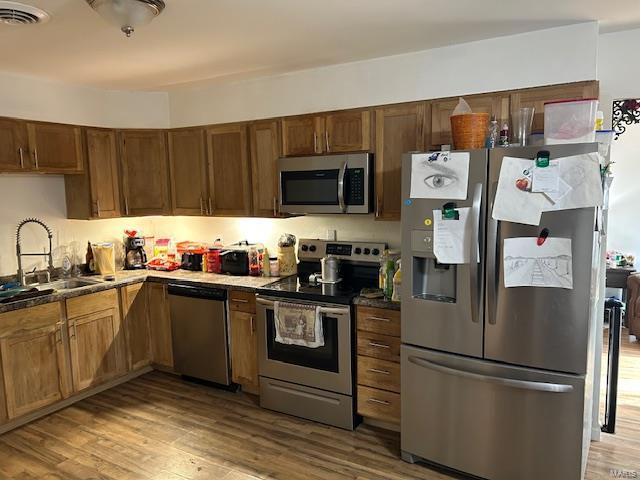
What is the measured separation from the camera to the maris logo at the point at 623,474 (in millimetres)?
2506

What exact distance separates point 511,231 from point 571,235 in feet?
0.84

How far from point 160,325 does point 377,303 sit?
2.06 meters

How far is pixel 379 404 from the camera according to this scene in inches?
116

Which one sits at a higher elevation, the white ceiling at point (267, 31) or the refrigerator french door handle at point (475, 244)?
the white ceiling at point (267, 31)

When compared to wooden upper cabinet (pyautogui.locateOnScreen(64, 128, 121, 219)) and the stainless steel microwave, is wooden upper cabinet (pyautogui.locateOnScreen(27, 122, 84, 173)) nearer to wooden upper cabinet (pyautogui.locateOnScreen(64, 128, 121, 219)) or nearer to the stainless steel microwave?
wooden upper cabinet (pyautogui.locateOnScreen(64, 128, 121, 219))

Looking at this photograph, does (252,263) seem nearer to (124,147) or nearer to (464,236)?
(124,147)

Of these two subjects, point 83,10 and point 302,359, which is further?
point 302,359

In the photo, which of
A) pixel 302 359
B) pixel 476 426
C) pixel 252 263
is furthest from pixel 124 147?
pixel 476 426

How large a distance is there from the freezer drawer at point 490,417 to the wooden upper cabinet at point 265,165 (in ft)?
5.29

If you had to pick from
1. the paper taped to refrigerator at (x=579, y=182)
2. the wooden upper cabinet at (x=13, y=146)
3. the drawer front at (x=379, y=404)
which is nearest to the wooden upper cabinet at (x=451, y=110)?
the paper taped to refrigerator at (x=579, y=182)

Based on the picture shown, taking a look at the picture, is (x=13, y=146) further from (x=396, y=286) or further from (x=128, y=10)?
(x=396, y=286)

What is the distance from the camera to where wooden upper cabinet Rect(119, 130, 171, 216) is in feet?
13.2

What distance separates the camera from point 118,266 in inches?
169

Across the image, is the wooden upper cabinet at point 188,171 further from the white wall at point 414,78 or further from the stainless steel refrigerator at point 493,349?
the stainless steel refrigerator at point 493,349
